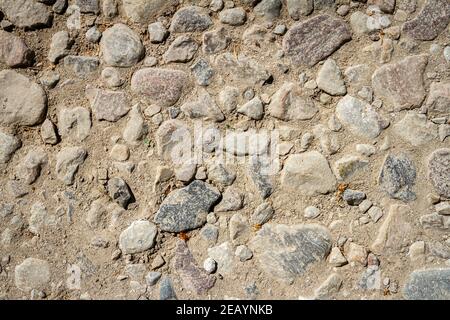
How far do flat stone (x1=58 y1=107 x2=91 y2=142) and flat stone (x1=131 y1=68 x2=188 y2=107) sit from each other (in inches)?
10.5

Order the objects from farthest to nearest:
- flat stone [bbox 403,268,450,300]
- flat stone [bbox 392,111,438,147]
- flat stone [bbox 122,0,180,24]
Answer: flat stone [bbox 122,0,180,24]
flat stone [bbox 392,111,438,147]
flat stone [bbox 403,268,450,300]

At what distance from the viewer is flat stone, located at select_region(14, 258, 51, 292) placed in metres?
2.07

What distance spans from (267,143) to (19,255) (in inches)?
48.3

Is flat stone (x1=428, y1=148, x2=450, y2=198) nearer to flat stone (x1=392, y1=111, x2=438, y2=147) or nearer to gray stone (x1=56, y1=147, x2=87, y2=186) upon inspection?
flat stone (x1=392, y1=111, x2=438, y2=147)

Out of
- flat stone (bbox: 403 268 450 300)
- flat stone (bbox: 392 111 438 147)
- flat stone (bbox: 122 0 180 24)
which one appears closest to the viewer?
flat stone (bbox: 403 268 450 300)

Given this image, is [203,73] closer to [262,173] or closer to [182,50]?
[182,50]

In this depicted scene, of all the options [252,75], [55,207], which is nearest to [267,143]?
[252,75]

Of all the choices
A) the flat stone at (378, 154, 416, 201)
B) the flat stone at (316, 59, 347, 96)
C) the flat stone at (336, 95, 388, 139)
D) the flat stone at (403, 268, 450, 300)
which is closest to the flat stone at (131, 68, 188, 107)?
the flat stone at (316, 59, 347, 96)

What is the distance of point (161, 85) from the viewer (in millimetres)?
2166

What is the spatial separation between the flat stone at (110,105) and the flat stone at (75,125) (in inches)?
2.2

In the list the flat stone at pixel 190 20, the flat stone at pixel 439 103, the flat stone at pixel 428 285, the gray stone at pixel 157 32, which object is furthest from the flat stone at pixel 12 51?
the flat stone at pixel 428 285

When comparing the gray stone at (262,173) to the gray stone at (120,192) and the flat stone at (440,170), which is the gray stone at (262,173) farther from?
the flat stone at (440,170)

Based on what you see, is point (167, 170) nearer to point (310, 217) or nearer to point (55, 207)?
point (55, 207)

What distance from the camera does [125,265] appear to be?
208cm
